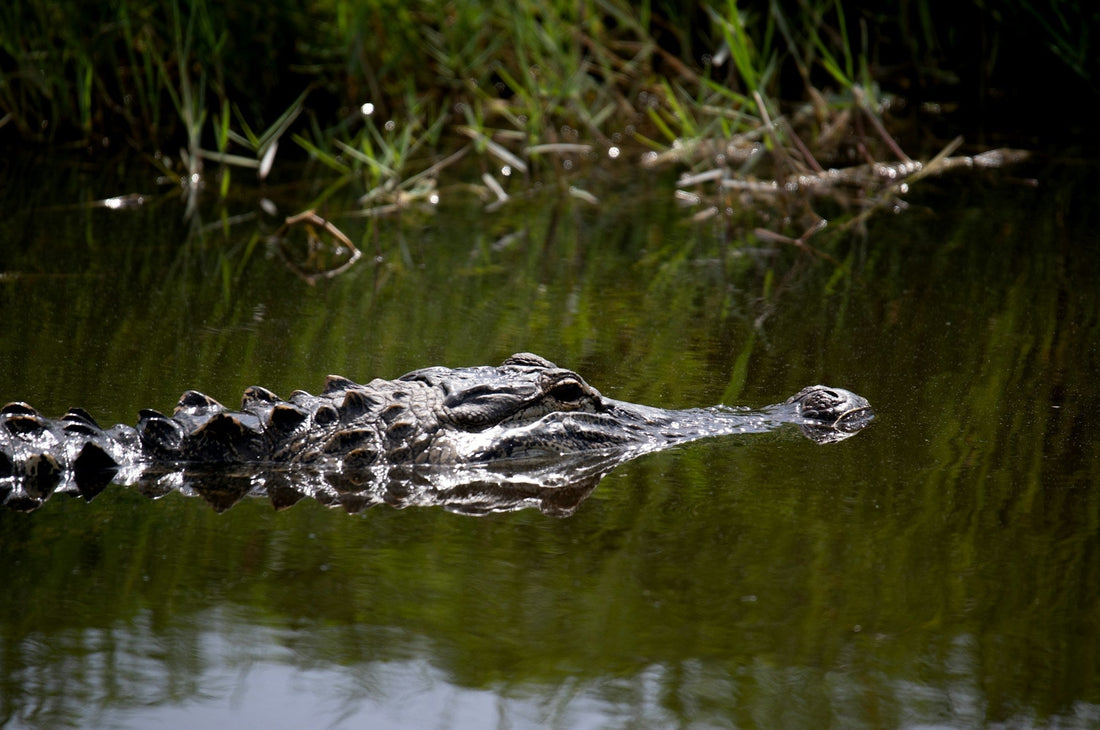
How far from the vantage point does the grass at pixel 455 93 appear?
8.66 metres

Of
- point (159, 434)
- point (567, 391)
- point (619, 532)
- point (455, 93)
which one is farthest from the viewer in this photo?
point (455, 93)

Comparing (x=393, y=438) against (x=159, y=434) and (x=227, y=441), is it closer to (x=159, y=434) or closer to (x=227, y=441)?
(x=227, y=441)

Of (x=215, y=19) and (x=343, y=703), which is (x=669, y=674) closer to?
(x=343, y=703)

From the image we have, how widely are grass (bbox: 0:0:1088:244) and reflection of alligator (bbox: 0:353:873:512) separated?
3.56m

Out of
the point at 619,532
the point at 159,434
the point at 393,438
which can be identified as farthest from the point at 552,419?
the point at 159,434

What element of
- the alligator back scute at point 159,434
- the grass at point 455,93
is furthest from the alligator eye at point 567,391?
the grass at point 455,93

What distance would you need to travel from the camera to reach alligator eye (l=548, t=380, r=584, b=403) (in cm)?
457

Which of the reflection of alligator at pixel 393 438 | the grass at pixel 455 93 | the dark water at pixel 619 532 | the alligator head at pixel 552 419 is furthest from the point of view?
the grass at pixel 455 93

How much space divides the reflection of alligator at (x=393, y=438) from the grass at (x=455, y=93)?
356 centimetres

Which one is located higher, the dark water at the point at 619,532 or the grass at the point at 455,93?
the grass at the point at 455,93

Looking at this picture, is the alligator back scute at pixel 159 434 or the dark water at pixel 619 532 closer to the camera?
the dark water at pixel 619 532

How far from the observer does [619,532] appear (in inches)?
153

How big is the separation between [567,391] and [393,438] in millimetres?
606

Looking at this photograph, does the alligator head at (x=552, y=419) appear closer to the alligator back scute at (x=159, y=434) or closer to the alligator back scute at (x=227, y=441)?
the alligator back scute at (x=227, y=441)
